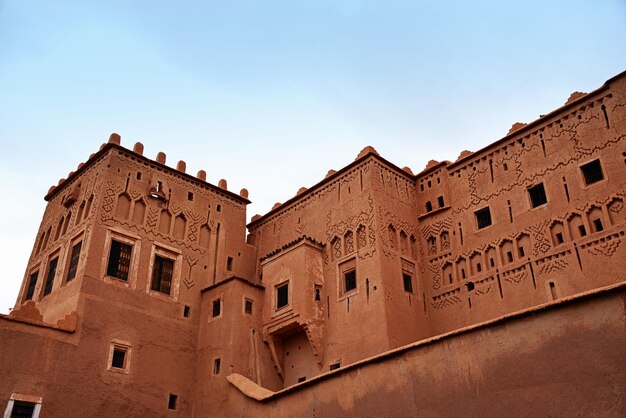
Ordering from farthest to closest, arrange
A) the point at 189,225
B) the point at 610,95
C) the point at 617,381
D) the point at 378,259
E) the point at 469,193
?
the point at 189,225 → the point at 469,193 → the point at 378,259 → the point at 610,95 → the point at 617,381

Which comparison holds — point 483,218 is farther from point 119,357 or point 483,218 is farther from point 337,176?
point 119,357

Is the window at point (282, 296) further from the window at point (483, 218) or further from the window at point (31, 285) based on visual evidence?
the window at point (31, 285)

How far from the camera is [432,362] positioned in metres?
9.64

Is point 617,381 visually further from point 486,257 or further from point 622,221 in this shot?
point 486,257

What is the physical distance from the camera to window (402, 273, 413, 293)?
58.2 feet

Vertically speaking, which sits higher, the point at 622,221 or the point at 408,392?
the point at 622,221

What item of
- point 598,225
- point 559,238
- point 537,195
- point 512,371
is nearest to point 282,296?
point 537,195

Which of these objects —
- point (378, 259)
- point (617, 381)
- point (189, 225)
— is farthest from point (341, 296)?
point (617, 381)

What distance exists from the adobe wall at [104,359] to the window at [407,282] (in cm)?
675

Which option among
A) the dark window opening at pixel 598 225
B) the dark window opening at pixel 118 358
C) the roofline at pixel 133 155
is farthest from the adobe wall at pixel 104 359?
the dark window opening at pixel 598 225

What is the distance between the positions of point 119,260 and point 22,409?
5.15m

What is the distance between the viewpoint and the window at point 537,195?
16.5m

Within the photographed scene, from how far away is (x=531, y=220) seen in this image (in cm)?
1642

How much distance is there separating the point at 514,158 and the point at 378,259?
502 cm
